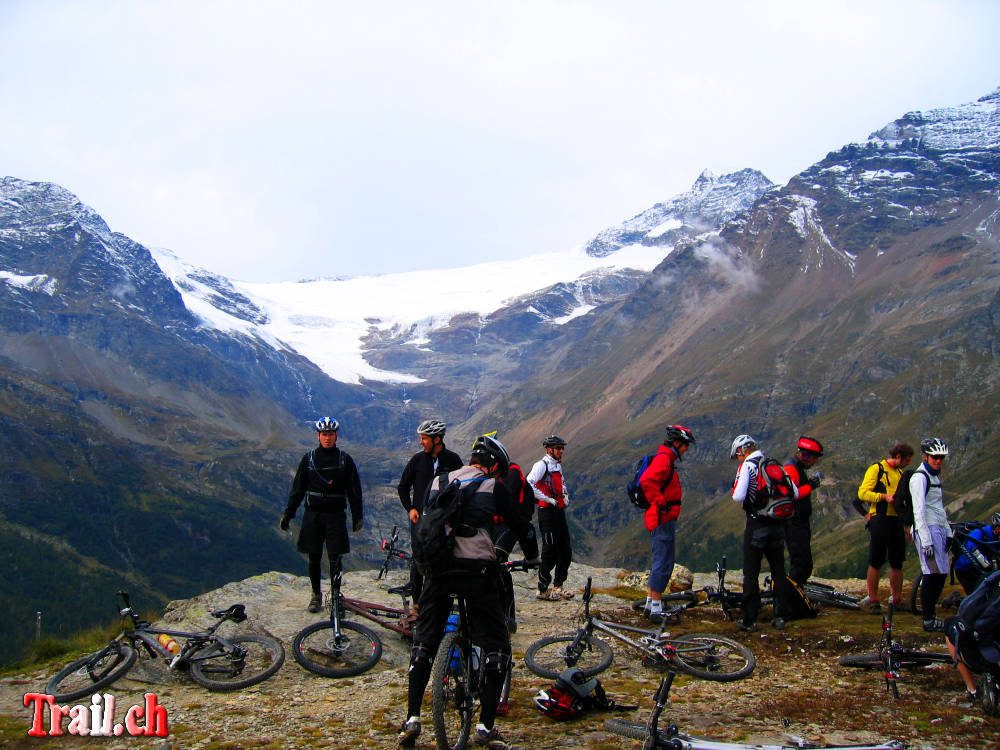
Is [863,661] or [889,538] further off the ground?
[889,538]

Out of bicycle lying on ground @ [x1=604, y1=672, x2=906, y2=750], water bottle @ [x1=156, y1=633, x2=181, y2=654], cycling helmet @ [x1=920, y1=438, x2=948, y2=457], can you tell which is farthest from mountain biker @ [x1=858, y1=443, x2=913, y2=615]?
water bottle @ [x1=156, y1=633, x2=181, y2=654]

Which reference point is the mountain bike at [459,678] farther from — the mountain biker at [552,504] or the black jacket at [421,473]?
the mountain biker at [552,504]

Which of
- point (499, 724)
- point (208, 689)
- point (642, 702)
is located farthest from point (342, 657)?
point (642, 702)

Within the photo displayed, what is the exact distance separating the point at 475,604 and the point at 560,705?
5.95ft

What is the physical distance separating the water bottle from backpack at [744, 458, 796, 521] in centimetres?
1022

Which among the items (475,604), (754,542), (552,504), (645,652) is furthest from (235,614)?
(754,542)

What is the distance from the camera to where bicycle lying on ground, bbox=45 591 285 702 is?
11422 mm

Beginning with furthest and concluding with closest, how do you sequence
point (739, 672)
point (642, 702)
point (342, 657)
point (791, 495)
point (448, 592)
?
point (791, 495) → point (342, 657) → point (739, 672) → point (642, 702) → point (448, 592)

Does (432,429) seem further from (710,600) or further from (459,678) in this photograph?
(710,600)

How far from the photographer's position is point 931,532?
12.8 metres

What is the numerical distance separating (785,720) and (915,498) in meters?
6.00

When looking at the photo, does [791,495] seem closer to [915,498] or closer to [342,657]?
[915,498]

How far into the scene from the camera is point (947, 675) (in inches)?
404

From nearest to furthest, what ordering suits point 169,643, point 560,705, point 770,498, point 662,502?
point 560,705, point 169,643, point 770,498, point 662,502
